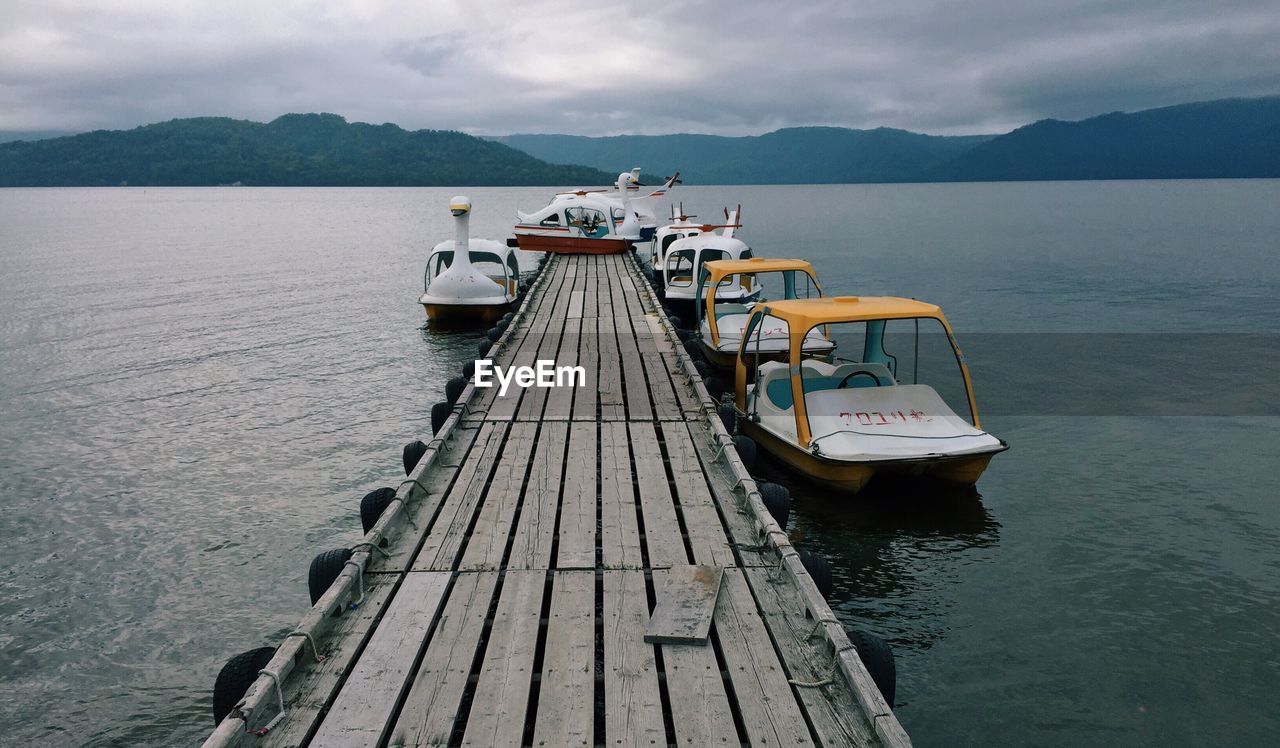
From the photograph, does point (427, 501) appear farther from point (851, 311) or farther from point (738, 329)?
point (738, 329)

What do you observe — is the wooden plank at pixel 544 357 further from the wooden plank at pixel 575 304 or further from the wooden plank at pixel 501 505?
the wooden plank at pixel 501 505

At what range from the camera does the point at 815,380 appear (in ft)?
47.2

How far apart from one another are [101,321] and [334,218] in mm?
89047

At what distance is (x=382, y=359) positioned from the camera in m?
24.9

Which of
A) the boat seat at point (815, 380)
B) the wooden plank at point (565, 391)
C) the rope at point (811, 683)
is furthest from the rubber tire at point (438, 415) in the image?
the rope at point (811, 683)

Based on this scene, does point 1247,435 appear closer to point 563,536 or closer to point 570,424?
point 570,424

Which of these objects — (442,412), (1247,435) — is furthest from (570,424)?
(1247,435)

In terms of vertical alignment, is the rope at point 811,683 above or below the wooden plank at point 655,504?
below

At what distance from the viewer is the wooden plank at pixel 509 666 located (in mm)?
5270

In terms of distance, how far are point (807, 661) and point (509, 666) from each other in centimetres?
207

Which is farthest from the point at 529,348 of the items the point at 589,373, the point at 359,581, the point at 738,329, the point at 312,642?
the point at 312,642

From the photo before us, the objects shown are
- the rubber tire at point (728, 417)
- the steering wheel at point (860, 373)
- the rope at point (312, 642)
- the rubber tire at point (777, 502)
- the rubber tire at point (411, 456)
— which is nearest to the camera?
the rope at point (312, 642)

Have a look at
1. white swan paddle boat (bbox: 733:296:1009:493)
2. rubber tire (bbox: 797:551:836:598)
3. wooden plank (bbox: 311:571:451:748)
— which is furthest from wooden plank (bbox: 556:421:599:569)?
white swan paddle boat (bbox: 733:296:1009:493)

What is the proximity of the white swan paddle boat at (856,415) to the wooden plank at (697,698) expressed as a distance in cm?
644
